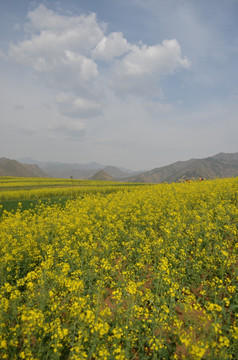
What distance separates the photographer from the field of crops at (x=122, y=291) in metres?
3.28

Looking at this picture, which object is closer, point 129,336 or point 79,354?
point 79,354

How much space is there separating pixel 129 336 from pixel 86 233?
15.1 ft

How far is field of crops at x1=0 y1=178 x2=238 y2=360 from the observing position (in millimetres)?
3275

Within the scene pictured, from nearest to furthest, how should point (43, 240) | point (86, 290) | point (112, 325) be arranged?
1. point (112, 325)
2. point (86, 290)
3. point (43, 240)

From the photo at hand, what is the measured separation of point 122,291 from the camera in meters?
4.70

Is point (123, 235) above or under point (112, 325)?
above

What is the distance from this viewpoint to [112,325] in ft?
13.3

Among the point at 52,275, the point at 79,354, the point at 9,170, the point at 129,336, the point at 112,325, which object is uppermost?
the point at 9,170

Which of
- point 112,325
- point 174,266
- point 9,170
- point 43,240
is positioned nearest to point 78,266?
point 112,325

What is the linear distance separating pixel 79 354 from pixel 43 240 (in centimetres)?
516

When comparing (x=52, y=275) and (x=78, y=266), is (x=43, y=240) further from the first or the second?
(x=52, y=275)

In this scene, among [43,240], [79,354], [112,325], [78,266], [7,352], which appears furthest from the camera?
[43,240]

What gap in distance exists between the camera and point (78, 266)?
18.7 feet

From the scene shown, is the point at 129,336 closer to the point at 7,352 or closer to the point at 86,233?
the point at 7,352
